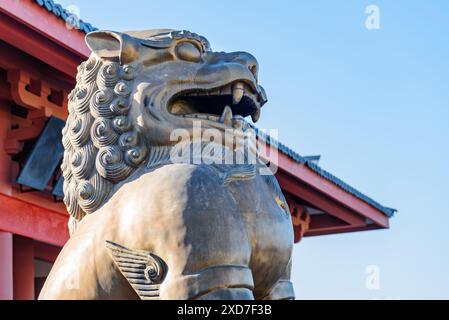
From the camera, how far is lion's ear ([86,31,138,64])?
8.59ft

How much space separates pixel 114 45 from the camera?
266cm

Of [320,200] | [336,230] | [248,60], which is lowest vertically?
[248,60]

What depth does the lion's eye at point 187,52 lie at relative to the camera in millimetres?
2645

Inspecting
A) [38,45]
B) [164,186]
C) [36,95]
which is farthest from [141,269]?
[36,95]

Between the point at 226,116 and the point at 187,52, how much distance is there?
23 cm

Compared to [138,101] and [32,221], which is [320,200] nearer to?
[32,221]

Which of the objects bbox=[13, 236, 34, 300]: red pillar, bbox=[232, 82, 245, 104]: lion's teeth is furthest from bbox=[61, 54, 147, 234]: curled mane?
bbox=[13, 236, 34, 300]: red pillar

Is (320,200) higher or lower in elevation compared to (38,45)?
lower

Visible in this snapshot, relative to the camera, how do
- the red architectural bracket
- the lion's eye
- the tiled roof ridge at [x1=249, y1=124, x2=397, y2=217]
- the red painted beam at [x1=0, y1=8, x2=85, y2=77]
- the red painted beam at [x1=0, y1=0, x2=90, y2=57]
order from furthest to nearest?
the tiled roof ridge at [x1=249, y1=124, x2=397, y2=217], the red architectural bracket, the red painted beam at [x1=0, y1=8, x2=85, y2=77], the red painted beam at [x1=0, y1=0, x2=90, y2=57], the lion's eye

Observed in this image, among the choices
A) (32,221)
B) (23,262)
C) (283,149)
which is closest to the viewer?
(32,221)

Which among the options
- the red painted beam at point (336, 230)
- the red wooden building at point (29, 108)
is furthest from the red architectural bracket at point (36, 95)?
the red painted beam at point (336, 230)

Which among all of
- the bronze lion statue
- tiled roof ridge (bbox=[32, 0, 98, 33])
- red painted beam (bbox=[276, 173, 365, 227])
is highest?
tiled roof ridge (bbox=[32, 0, 98, 33])

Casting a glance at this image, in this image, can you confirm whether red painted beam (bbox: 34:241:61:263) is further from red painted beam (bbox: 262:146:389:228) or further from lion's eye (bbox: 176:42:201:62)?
lion's eye (bbox: 176:42:201:62)

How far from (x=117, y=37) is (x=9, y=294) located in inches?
118
